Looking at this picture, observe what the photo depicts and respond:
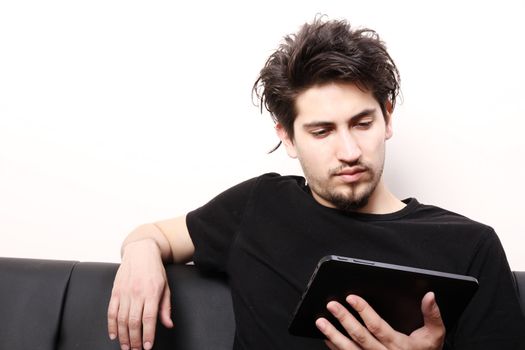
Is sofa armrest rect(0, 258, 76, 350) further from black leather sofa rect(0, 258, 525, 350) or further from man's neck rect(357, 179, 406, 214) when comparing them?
man's neck rect(357, 179, 406, 214)

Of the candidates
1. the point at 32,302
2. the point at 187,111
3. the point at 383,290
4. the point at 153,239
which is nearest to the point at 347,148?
the point at 383,290

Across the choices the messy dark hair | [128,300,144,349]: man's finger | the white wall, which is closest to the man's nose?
the messy dark hair

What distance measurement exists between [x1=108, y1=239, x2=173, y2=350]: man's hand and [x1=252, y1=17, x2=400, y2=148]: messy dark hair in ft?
1.40

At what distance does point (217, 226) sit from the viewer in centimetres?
132

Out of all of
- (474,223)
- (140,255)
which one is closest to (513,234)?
(474,223)

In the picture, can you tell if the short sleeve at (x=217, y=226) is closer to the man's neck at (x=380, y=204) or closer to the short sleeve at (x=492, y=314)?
the man's neck at (x=380, y=204)

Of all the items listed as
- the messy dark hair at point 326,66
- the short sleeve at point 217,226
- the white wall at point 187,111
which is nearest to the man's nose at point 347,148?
the messy dark hair at point 326,66

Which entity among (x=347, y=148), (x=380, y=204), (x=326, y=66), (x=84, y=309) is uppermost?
(x=326, y=66)

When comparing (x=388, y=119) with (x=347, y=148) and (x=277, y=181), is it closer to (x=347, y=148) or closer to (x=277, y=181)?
(x=347, y=148)

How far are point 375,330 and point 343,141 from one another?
392 millimetres

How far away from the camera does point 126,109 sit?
63.0 inches

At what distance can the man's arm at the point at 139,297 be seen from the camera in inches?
43.1

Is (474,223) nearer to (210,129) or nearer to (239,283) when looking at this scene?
(239,283)

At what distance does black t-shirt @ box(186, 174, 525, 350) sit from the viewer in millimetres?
1066
